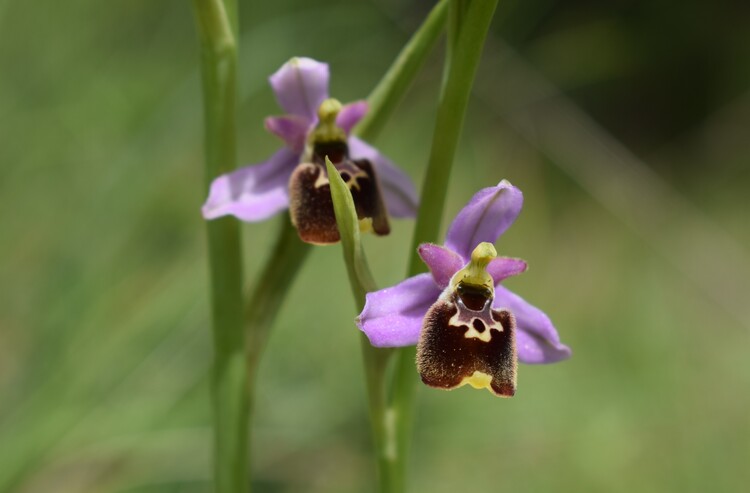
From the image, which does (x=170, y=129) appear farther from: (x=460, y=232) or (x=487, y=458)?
(x=460, y=232)

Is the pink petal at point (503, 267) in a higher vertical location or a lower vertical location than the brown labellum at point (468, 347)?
higher

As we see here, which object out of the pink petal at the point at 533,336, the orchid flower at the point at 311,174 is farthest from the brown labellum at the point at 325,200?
the pink petal at the point at 533,336

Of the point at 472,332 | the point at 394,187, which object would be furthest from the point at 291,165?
the point at 472,332

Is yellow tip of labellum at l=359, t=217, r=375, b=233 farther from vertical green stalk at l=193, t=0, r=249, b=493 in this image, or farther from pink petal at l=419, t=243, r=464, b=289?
vertical green stalk at l=193, t=0, r=249, b=493

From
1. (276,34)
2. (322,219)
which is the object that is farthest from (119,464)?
(322,219)

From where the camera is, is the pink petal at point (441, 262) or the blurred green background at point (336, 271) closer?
the pink petal at point (441, 262)

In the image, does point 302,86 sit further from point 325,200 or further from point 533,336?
point 533,336

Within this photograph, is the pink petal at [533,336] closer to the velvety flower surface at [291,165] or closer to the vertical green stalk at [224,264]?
the velvety flower surface at [291,165]
